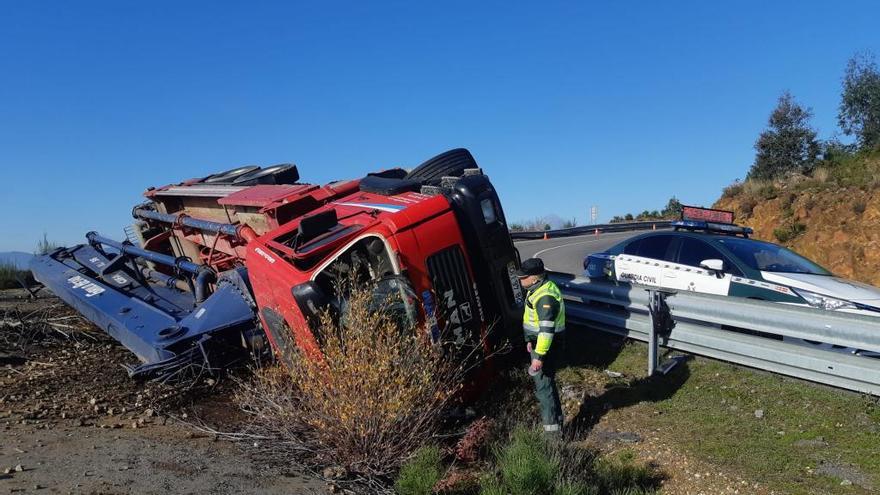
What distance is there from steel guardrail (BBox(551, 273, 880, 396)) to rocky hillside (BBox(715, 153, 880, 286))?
11.0 m

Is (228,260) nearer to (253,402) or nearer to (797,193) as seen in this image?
(253,402)

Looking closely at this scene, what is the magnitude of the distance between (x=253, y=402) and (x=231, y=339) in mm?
1453

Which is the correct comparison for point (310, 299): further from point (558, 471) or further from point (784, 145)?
point (784, 145)

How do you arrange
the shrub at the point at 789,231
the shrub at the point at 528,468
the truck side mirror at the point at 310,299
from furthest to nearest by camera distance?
the shrub at the point at 789,231, the truck side mirror at the point at 310,299, the shrub at the point at 528,468

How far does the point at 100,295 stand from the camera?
8852mm

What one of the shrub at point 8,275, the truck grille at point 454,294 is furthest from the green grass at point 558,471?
the shrub at point 8,275

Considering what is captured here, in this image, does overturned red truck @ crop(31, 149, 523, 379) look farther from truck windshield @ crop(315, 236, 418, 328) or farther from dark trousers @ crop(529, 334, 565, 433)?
dark trousers @ crop(529, 334, 565, 433)

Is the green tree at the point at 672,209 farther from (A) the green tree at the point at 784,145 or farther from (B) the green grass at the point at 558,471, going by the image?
(B) the green grass at the point at 558,471

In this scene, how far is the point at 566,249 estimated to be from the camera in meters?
22.3

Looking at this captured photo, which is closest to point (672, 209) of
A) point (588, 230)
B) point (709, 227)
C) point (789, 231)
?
point (588, 230)

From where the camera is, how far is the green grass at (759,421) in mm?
4551

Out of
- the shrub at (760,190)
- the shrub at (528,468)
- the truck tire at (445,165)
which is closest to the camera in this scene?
the shrub at (528,468)

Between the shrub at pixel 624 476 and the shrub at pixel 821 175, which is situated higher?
the shrub at pixel 821 175

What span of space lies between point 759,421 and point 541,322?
6.21 feet
